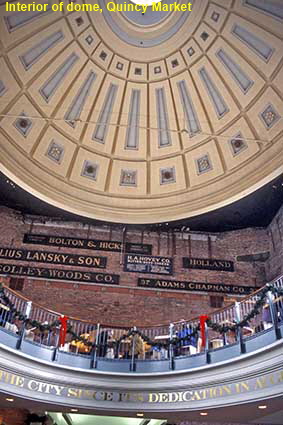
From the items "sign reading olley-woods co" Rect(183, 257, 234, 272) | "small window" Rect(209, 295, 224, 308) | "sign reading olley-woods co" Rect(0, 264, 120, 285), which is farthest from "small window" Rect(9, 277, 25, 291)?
"small window" Rect(209, 295, 224, 308)

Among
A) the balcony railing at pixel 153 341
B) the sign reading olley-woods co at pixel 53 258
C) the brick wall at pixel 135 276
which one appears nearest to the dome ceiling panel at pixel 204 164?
the brick wall at pixel 135 276

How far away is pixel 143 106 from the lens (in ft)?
57.7

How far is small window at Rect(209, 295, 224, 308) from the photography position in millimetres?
15410

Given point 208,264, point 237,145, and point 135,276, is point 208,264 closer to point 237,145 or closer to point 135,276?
point 135,276

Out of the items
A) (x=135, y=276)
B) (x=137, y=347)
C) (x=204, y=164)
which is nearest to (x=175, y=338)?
(x=137, y=347)

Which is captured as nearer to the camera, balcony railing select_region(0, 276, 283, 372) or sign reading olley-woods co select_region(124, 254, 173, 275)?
balcony railing select_region(0, 276, 283, 372)

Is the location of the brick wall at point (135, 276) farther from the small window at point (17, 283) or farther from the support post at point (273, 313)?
the support post at point (273, 313)

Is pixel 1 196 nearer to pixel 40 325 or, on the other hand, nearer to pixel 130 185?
pixel 130 185

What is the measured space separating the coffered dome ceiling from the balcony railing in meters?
6.40

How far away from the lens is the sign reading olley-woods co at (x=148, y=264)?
16.1 m

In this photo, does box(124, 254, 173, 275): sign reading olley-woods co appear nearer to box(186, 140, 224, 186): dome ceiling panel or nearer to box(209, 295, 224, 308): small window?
box(209, 295, 224, 308): small window

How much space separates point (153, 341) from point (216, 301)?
542 centimetres

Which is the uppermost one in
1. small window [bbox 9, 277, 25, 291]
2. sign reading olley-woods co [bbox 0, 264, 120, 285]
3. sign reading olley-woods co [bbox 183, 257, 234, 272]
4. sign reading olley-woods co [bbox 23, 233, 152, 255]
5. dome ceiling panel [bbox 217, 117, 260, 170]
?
dome ceiling panel [bbox 217, 117, 260, 170]

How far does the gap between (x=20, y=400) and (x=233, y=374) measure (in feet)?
17.8
